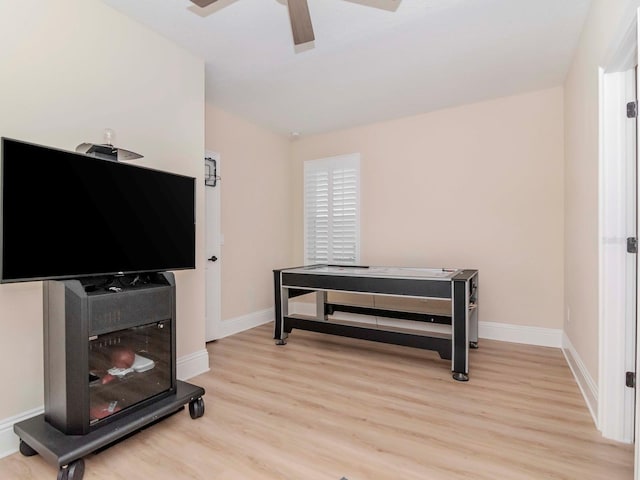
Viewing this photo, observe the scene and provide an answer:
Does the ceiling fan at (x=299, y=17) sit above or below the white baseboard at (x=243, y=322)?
above

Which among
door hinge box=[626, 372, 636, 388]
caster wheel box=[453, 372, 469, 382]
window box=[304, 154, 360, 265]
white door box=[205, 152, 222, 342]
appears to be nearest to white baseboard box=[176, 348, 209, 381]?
white door box=[205, 152, 222, 342]

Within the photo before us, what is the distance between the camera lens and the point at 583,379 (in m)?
2.48

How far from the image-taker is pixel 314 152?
16.3 feet

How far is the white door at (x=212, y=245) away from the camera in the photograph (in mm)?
3846

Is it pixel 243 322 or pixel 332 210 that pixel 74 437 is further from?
pixel 332 210

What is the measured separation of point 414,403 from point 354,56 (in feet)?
8.96

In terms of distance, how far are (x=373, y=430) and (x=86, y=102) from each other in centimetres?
271

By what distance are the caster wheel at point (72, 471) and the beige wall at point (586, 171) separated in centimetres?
292

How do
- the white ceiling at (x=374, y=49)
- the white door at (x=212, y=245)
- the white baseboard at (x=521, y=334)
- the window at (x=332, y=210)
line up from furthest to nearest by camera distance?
the window at (x=332, y=210) → the white door at (x=212, y=245) → the white baseboard at (x=521, y=334) → the white ceiling at (x=374, y=49)

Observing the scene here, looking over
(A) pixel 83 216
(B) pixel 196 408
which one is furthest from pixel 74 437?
(A) pixel 83 216

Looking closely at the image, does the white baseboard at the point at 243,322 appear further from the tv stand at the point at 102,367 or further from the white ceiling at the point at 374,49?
the white ceiling at the point at 374,49

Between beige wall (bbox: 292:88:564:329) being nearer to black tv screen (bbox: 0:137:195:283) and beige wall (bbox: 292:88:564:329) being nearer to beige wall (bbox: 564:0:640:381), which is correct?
beige wall (bbox: 564:0:640:381)

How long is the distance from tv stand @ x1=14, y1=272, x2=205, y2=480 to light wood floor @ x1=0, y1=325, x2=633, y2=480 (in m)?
0.17

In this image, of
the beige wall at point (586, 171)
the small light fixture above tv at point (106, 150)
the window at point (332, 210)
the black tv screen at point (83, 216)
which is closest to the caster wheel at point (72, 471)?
the black tv screen at point (83, 216)
